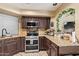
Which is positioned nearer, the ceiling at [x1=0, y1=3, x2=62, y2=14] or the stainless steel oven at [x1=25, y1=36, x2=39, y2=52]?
the ceiling at [x1=0, y1=3, x2=62, y2=14]

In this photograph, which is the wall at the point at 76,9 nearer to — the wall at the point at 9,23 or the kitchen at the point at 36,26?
the kitchen at the point at 36,26

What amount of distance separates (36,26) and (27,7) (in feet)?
1.35

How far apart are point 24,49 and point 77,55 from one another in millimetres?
925

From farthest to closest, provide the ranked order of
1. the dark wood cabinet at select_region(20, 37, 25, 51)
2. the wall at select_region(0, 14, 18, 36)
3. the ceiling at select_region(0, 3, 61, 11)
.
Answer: the dark wood cabinet at select_region(20, 37, 25, 51), the wall at select_region(0, 14, 18, 36), the ceiling at select_region(0, 3, 61, 11)

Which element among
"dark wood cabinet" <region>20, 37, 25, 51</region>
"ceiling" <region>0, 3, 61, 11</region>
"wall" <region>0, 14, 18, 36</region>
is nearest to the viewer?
"ceiling" <region>0, 3, 61, 11</region>

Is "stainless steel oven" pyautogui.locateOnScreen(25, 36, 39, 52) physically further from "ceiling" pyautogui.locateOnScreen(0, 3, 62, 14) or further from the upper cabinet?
"ceiling" pyautogui.locateOnScreen(0, 3, 62, 14)

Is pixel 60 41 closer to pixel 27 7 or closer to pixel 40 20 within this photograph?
pixel 40 20

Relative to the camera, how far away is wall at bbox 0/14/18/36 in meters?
2.20

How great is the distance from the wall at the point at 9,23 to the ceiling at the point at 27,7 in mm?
157

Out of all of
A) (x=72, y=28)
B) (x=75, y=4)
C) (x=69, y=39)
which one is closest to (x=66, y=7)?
(x=75, y=4)

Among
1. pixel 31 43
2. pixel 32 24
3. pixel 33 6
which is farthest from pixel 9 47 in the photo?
pixel 33 6

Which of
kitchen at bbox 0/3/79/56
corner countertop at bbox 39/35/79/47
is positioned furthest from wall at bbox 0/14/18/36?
corner countertop at bbox 39/35/79/47


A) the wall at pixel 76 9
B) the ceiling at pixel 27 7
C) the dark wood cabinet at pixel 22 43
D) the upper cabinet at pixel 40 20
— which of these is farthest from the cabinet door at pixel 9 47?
the wall at pixel 76 9


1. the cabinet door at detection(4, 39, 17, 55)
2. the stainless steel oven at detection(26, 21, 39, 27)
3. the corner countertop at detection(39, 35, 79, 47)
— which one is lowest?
the cabinet door at detection(4, 39, 17, 55)
